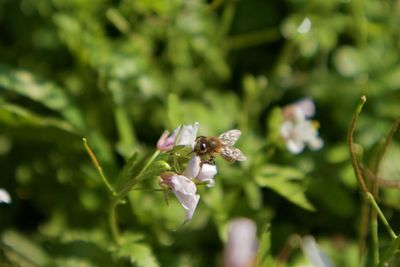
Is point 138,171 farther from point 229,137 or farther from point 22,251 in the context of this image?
point 22,251

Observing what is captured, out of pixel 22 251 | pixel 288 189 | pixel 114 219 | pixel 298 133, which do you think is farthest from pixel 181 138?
pixel 22 251

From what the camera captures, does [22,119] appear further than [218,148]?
Yes

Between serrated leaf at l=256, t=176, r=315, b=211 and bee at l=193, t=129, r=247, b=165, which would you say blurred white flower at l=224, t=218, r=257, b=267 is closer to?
serrated leaf at l=256, t=176, r=315, b=211

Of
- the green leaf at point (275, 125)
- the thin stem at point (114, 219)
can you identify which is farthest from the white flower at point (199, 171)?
the green leaf at point (275, 125)

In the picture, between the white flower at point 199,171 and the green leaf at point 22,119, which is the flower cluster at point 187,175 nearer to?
the white flower at point 199,171

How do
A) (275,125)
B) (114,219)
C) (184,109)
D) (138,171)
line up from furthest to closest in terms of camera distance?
1. (184,109)
2. (275,125)
3. (114,219)
4. (138,171)

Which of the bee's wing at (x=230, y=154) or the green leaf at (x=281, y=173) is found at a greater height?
the green leaf at (x=281, y=173)

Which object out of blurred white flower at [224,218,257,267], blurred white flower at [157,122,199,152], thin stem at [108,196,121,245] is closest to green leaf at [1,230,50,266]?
thin stem at [108,196,121,245]

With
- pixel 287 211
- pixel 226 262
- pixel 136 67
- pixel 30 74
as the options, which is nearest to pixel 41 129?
pixel 30 74
